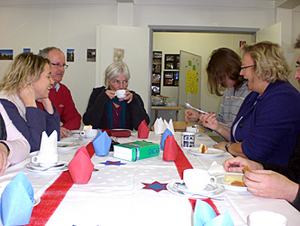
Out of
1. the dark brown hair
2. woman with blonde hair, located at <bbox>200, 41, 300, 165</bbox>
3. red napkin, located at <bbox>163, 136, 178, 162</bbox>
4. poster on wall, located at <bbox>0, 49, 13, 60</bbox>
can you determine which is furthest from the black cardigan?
poster on wall, located at <bbox>0, 49, 13, 60</bbox>

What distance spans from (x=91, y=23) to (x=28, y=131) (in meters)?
3.64

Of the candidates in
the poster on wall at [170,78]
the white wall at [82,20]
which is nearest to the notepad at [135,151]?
the white wall at [82,20]

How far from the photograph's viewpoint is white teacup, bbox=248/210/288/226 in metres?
0.47

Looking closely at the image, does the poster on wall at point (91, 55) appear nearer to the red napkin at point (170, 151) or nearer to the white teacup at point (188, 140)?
the white teacup at point (188, 140)

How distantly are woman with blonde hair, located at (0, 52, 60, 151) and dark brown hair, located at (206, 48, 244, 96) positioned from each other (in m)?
1.43

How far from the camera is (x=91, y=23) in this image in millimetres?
4676

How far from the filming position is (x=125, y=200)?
31.8 inches

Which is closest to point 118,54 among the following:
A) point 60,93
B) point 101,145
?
point 60,93

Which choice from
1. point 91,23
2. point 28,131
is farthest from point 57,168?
point 91,23

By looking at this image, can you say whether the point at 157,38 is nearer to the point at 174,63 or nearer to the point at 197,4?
the point at 174,63

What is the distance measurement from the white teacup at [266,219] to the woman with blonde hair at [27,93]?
130 cm

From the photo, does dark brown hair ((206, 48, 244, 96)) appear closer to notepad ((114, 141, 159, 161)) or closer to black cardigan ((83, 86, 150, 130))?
black cardigan ((83, 86, 150, 130))

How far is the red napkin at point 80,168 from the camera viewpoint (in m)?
0.92

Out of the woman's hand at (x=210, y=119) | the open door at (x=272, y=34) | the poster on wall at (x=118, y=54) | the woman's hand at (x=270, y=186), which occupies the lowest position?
the woman's hand at (x=270, y=186)
